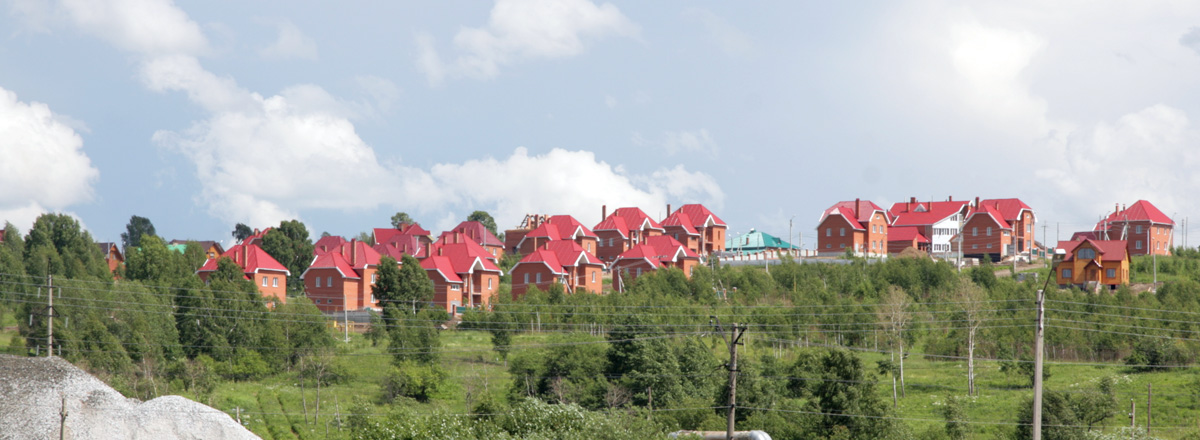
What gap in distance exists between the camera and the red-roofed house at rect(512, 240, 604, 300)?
94.8 m

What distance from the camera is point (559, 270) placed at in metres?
94.9

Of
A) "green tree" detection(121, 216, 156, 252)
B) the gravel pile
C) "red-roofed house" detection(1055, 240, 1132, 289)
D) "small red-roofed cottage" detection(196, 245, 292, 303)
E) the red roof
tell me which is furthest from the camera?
"green tree" detection(121, 216, 156, 252)

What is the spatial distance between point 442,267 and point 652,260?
1825 centimetres

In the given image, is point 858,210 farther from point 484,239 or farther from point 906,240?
point 484,239

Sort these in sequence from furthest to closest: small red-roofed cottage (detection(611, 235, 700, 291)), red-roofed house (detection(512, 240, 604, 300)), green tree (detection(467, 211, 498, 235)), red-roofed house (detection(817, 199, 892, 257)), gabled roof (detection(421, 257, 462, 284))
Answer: green tree (detection(467, 211, 498, 235)) → red-roofed house (detection(817, 199, 892, 257)) → small red-roofed cottage (detection(611, 235, 700, 291)) → red-roofed house (detection(512, 240, 604, 300)) → gabled roof (detection(421, 257, 462, 284))

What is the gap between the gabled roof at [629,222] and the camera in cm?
11338

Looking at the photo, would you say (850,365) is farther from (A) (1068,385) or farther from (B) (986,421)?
(A) (1068,385)

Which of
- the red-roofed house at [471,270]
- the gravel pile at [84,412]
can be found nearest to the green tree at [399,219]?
the red-roofed house at [471,270]

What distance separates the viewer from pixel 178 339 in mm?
71562

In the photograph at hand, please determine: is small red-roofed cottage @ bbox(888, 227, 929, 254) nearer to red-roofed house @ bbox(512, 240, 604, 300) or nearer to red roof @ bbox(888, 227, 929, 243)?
red roof @ bbox(888, 227, 929, 243)

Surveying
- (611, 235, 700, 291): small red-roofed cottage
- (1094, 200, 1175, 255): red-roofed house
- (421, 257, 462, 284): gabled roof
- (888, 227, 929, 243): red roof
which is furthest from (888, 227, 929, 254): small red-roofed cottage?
(421, 257, 462, 284): gabled roof

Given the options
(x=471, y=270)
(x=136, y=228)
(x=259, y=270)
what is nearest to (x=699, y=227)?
(x=471, y=270)

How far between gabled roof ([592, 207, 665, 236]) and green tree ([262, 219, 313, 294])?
92.7 ft

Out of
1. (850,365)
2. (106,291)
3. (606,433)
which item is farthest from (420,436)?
(106,291)
